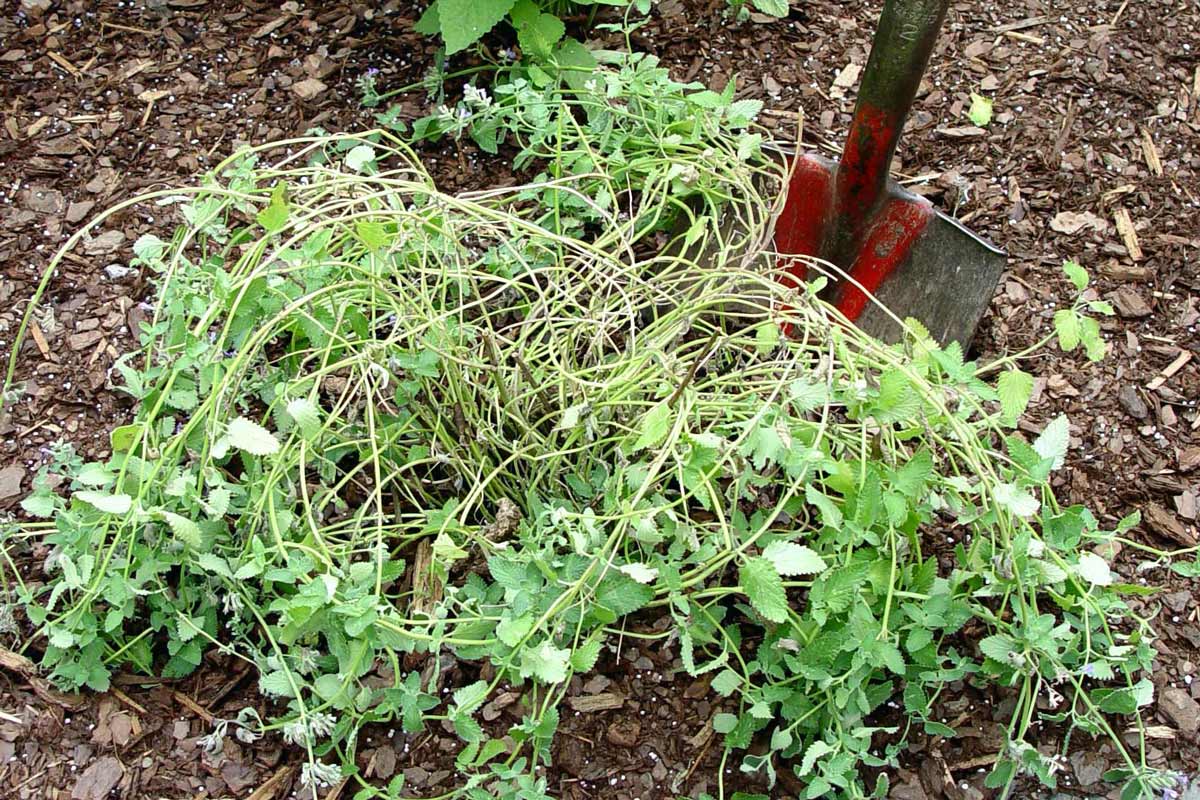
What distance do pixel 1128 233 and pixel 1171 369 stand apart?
274 millimetres

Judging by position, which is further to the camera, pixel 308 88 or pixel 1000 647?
pixel 308 88

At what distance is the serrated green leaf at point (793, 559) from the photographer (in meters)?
1.18

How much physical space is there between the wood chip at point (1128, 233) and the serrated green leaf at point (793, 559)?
3.48 feet

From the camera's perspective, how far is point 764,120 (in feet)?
6.92

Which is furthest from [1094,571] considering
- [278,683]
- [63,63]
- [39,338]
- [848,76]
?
[63,63]

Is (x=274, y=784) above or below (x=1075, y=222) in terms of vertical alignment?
below

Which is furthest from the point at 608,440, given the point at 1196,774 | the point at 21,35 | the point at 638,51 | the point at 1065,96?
the point at 21,35

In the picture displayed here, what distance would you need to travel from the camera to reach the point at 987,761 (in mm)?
1442

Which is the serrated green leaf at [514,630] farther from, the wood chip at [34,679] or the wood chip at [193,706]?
the wood chip at [34,679]

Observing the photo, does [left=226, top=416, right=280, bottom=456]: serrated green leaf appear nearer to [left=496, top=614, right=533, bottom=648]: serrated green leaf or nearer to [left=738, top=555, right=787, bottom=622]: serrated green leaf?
[left=496, top=614, right=533, bottom=648]: serrated green leaf

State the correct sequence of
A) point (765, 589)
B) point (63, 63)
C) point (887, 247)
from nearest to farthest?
point (765, 589)
point (887, 247)
point (63, 63)

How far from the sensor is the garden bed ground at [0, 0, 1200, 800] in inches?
56.7

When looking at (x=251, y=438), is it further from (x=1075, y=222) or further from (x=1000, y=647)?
(x=1075, y=222)

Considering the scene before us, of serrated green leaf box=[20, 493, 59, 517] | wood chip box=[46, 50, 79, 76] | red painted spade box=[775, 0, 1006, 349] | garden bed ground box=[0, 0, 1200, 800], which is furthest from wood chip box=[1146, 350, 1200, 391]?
wood chip box=[46, 50, 79, 76]
